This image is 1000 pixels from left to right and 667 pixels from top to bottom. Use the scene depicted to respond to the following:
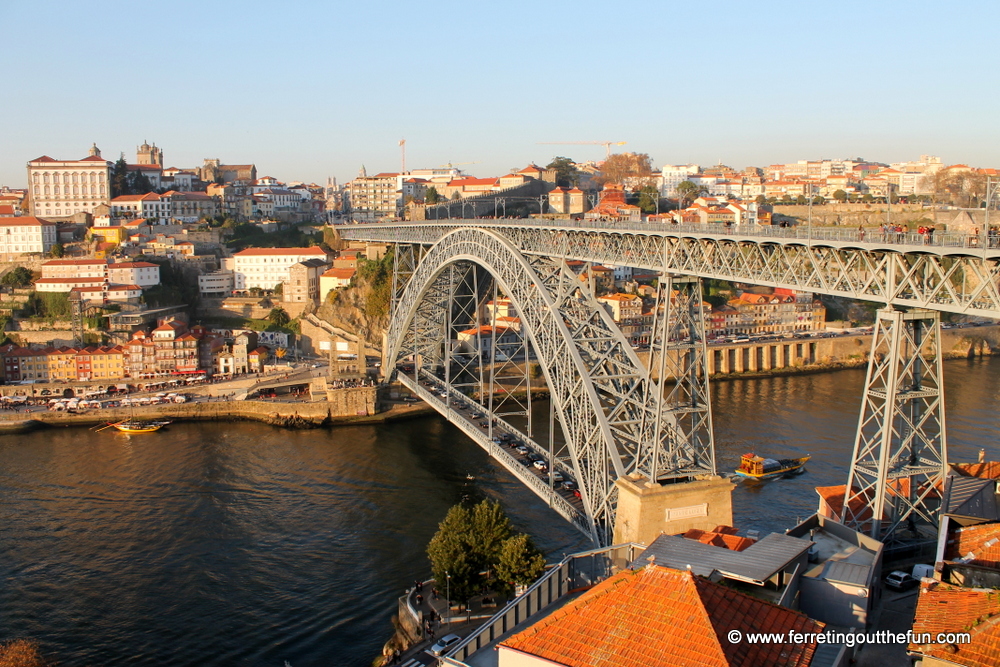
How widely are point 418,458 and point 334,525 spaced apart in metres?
5.36

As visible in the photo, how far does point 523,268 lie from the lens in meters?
16.9

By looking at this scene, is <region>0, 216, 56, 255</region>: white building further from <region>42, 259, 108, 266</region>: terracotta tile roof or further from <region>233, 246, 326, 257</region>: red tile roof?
<region>233, 246, 326, 257</region>: red tile roof

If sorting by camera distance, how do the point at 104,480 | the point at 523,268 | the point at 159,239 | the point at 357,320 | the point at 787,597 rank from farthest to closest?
the point at 159,239 < the point at 357,320 < the point at 104,480 < the point at 523,268 < the point at 787,597

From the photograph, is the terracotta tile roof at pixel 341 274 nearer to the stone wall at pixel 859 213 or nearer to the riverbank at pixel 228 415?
the riverbank at pixel 228 415

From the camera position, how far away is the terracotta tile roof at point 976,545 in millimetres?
7906

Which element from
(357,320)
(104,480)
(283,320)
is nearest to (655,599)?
(104,480)

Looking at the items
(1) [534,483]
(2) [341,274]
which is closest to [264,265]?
(2) [341,274]

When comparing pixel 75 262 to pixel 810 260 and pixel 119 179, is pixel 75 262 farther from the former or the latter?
pixel 810 260

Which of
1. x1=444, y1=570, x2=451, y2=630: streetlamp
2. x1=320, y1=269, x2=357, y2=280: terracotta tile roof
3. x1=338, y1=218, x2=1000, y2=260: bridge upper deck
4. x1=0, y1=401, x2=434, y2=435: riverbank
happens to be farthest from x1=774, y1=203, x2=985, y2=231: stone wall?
x1=444, y1=570, x2=451, y2=630: streetlamp

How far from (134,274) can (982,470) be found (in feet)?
117

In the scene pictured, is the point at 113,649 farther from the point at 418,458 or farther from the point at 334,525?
the point at 418,458

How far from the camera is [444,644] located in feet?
42.1

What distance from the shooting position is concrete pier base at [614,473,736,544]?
12.1 m

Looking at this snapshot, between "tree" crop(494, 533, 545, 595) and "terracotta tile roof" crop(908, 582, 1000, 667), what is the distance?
739 cm
